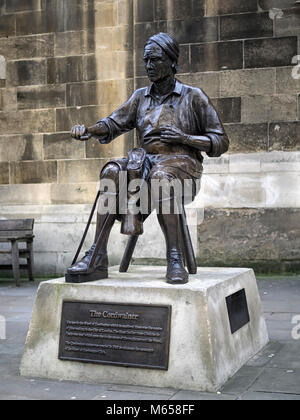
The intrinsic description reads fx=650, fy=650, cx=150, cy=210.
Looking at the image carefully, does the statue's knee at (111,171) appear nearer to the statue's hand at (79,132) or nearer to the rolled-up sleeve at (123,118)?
the statue's hand at (79,132)

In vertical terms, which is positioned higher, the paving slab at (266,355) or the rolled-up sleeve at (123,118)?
the rolled-up sleeve at (123,118)

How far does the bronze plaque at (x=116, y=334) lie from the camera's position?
398 centimetres

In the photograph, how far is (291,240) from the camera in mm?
8664

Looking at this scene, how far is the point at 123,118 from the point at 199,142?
0.76 m

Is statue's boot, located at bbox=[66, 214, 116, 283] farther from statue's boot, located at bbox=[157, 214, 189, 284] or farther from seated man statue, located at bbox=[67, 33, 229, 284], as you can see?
statue's boot, located at bbox=[157, 214, 189, 284]

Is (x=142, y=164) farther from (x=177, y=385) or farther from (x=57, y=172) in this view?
(x=57, y=172)

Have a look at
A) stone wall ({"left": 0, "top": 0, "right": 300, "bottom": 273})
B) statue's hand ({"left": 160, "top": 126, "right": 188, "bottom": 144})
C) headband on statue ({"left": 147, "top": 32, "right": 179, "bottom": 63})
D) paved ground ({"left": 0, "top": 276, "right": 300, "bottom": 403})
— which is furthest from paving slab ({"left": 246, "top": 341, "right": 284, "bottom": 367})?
stone wall ({"left": 0, "top": 0, "right": 300, "bottom": 273})

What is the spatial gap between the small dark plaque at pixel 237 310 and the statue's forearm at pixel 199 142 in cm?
107

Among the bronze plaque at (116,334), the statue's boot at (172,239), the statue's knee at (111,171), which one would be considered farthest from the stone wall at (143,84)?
the bronze plaque at (116,334)

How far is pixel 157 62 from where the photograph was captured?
474cm

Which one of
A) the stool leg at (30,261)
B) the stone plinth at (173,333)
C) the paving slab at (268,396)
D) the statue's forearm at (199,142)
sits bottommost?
the stool leg at (30,261)

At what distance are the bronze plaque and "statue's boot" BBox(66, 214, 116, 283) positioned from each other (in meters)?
0.19

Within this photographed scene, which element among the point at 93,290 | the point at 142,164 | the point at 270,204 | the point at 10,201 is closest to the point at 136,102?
the point at 142,164

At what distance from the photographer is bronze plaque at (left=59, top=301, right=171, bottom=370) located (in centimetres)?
398
